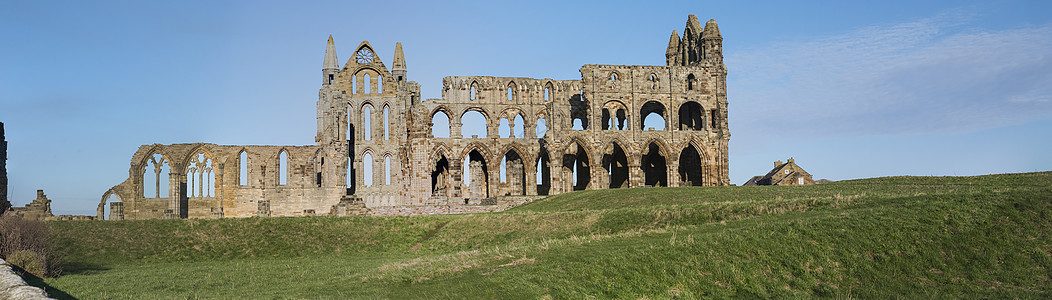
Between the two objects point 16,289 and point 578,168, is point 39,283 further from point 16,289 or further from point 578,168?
point 578,168

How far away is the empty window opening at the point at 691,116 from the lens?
61.8 m

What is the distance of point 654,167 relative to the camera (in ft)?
219

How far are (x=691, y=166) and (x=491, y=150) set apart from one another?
54.6 ft

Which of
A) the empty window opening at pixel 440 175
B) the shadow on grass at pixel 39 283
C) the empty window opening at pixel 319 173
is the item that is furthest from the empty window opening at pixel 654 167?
the shadow on grass at pixel 39 283

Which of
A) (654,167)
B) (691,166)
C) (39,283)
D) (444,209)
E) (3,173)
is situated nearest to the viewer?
(39,283)

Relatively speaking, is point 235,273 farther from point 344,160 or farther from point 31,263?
point 344,160

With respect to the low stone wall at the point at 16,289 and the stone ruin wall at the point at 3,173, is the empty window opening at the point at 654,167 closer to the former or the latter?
the stone ruin wall at the point at 3,173

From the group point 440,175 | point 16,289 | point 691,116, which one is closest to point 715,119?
point 691,116

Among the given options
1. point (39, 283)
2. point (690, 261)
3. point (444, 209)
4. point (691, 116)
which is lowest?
point (39, 283)

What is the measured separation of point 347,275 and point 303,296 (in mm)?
3662

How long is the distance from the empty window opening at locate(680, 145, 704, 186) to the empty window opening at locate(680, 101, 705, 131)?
1.70 metres

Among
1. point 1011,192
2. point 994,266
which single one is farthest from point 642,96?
point 994,266

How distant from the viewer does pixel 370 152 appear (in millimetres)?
66000

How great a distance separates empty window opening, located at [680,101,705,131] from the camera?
6182 centimetres
